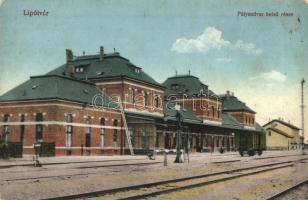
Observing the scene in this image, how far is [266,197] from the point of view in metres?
11.9

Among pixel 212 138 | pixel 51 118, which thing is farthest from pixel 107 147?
pixel 212 138

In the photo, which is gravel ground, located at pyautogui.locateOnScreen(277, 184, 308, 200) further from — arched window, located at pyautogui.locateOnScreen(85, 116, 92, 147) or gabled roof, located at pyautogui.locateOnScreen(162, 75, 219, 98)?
gabled roof, located at pyautogui.locateOnScreen(162, 75, 219, 98)

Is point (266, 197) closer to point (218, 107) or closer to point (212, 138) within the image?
point (212, 138)

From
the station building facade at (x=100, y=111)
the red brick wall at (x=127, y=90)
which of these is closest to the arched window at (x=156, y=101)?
the station building facade at (x=100, y=111)

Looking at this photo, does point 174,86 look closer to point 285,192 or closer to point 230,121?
point 230,121

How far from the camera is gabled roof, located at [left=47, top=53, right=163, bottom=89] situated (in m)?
43.8

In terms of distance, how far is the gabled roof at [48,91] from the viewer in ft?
111

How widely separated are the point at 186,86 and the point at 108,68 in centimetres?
1992

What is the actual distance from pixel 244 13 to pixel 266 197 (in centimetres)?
533

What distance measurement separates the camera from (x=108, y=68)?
44844mm

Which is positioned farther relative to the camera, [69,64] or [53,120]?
[69,64]

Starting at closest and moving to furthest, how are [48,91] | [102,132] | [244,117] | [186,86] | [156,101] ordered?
[48,91] < [102,132] < [156,101] < [186,86] < [244,117]

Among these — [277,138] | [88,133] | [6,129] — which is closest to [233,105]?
[277,138]

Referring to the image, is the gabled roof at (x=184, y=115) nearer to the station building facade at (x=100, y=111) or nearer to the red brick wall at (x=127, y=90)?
the station building facade at (x=100, y=111)
